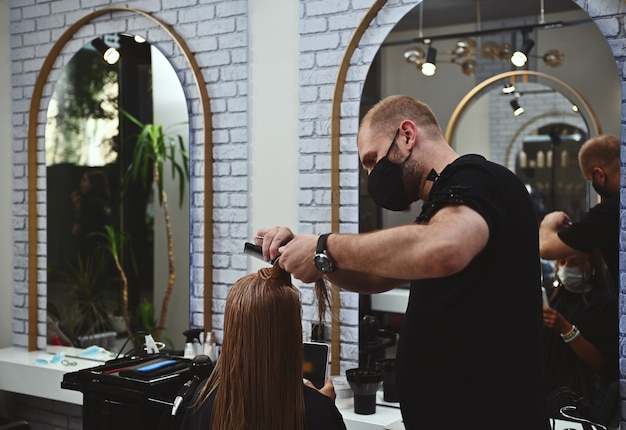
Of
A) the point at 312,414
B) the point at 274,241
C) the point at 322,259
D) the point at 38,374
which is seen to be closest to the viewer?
the point at 322,259

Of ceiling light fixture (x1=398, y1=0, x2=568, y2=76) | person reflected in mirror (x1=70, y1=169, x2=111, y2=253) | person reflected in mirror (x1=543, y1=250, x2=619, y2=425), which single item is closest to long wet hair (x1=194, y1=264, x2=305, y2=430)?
person reflected in mirror (x1=543, y1=250, x2=619, y2=425)

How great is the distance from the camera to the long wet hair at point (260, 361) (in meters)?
2.23

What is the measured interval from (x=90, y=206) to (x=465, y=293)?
2.71 m

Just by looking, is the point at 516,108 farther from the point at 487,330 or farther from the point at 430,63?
the point at 487,330

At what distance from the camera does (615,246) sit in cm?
273

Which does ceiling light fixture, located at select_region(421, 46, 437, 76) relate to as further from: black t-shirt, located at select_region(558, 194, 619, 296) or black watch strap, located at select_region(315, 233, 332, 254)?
black watch strap, located at select_region(315, 233, 332, 254)

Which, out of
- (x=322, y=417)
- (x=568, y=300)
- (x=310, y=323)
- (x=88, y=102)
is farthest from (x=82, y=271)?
(x=568, y=300)

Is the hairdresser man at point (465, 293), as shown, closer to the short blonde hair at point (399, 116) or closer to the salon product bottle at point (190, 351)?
the short blonde hair at point (399, 116)

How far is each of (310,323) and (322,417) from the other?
1.05 metres

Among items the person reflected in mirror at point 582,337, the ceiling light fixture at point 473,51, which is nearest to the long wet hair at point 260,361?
the person reflected in mirror at point 582,337

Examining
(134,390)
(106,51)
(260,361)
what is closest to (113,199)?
(106,51)

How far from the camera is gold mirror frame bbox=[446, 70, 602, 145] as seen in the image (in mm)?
2893

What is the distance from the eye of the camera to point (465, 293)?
6.17ft

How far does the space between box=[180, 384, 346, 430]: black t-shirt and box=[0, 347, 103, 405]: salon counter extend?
151 cm
